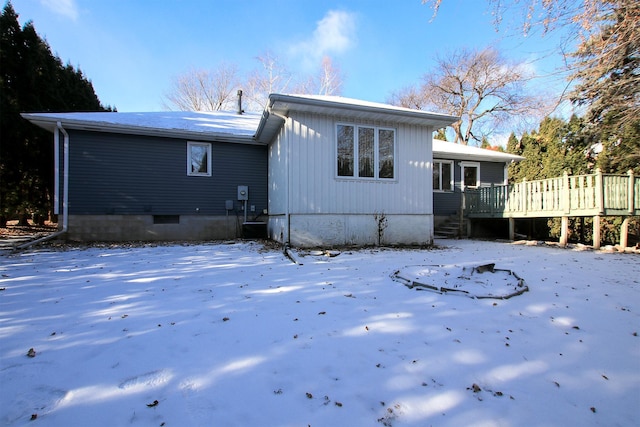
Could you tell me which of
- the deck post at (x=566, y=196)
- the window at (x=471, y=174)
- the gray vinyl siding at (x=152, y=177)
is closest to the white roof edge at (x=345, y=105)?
Result: the deck post at (x=566, y=196)

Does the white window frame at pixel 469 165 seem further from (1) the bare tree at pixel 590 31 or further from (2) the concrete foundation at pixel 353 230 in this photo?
(1) the bare tree at pixel 590 31

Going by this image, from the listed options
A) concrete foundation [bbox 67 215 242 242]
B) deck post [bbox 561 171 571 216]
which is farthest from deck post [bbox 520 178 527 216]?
concrete foundation [bbox 67 215 242 242]

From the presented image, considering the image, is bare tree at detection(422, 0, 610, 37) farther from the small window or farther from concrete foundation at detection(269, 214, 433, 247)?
the small window

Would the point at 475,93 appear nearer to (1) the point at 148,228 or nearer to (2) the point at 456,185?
(2) the point at 456,185

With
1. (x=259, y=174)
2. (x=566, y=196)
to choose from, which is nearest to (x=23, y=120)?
(x=259, y=174)

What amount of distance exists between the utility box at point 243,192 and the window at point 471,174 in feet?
29.2

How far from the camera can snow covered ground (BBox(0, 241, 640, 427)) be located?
1565 millimetres

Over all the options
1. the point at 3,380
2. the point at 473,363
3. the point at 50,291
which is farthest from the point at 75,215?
the point at 473,363

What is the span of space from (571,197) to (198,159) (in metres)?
11.0

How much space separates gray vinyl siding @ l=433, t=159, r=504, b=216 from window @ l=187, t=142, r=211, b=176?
8.65m

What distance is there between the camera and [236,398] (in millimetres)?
1647

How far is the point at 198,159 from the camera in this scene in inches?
382

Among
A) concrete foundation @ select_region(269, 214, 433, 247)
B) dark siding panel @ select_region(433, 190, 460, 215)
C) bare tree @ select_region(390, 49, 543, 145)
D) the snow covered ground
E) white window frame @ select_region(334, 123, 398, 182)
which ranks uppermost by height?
bare tree @ select_region(390, 49, 543, 145)

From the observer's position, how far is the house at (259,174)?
24.2ft
